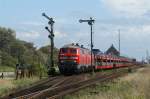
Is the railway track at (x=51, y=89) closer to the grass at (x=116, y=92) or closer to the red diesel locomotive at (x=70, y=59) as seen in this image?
the grass at (x=116, y=92)

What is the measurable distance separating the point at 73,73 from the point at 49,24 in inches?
266

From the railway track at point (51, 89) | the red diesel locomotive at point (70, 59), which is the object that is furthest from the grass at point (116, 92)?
the red diesel locomotive at point (70, 59)

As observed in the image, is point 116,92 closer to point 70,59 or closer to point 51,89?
point 51,89

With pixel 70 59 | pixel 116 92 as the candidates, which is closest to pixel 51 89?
pixel 116 92

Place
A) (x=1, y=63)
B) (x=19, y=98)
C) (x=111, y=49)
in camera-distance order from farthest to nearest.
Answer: (x=111, y=49)
(x=1, y=63)
(x=19, y=98)

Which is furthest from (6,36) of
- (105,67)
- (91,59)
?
(91,59)

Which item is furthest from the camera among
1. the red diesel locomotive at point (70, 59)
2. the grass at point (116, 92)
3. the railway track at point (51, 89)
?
the red diesel locomotive at point (70, 59)

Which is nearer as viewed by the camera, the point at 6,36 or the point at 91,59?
the point at 91,59

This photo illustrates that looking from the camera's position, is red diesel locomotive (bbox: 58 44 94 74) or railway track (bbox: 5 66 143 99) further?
red diesel locomotive (bbox: 58 44 94 74)

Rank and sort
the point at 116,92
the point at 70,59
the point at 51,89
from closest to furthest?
1. the point at 116,92
2. the point at 51,89
3. the point at 70,59

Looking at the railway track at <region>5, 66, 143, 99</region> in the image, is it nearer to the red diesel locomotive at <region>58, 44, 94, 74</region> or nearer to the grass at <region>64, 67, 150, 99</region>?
the grass at <region>64, 67, 150, 99</region>

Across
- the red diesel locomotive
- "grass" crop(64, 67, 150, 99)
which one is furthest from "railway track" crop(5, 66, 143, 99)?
the red diesel locomotive

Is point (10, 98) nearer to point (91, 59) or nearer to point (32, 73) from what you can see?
point (32, 73)

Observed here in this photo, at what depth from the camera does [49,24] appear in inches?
2296
